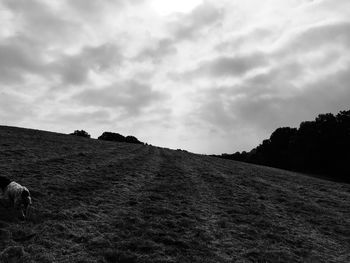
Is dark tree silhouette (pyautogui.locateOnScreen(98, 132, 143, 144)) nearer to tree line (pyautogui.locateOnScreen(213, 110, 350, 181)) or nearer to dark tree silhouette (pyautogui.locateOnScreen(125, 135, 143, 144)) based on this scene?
dark tree silhouette (pyautogui.locateOnScreen(125, 135, 143, 144))

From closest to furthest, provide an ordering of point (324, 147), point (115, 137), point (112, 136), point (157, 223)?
point (157, 223), point (324, 147), point (115, 137), point (112, 136)

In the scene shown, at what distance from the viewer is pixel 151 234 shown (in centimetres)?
1277

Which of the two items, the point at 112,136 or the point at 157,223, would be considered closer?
the point at 157,223

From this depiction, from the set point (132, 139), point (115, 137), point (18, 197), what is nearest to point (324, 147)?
point (18, 197)

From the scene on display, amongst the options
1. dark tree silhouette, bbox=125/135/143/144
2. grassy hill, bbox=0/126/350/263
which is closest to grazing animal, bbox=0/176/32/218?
grassy hill, bbox=0/126/350/263

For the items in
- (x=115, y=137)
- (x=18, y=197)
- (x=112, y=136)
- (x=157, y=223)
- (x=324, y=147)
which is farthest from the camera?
(x=112, y=136)

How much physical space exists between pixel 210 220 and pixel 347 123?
252 feet

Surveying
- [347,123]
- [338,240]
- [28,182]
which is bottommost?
[338,240]

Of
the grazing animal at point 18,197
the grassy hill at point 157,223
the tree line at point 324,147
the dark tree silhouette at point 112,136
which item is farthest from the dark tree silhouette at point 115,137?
the grazing animal at point 18,197

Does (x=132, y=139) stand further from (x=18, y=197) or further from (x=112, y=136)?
(x=18, y=197)

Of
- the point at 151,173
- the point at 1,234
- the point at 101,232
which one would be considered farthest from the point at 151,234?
the point at 151,173

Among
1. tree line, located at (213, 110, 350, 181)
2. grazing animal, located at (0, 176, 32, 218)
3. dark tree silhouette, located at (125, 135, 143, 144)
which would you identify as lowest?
grazing animal, located at (0, 176, 32, 218)

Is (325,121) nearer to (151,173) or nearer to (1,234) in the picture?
(151,173)

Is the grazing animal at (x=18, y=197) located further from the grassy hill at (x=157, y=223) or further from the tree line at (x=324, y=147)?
the tree line at (x=324, y=147)
